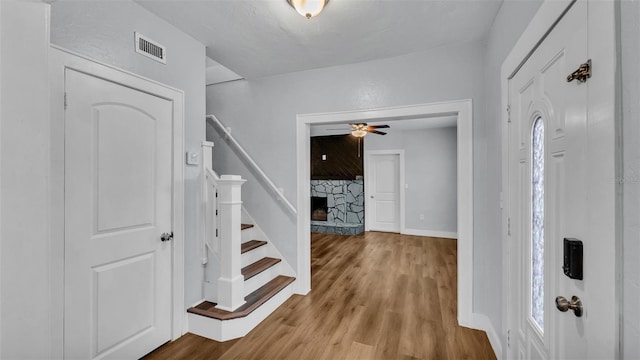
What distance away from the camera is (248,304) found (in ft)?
7.77

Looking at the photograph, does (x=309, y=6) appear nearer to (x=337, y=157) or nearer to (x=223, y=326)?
(x=223, y=326)

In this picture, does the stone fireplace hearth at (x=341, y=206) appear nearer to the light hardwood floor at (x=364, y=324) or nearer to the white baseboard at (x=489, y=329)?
the light hardwood floor at (x=364, y=324)

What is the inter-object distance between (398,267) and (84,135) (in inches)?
151

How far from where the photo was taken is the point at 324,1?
173 centimetres

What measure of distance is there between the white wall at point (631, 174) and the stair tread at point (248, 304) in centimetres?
223

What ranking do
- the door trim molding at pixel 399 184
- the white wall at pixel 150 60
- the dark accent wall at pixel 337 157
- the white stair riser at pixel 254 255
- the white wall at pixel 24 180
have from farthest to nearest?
the dark accent wall at pixel 337 157 < the door trim molding at pixel 399 184 < the white stair riser at pixel 254 255 < the white wall at pixel 150 60 < the white wall at pixel 24 180

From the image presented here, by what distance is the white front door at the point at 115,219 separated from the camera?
157 centimetres

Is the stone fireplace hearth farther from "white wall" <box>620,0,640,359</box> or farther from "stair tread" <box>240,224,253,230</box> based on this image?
"white wall" <box>620,0,640,359</box>

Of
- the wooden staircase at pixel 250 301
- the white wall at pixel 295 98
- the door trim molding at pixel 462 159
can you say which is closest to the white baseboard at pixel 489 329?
the door trim molding at pixel 462 159

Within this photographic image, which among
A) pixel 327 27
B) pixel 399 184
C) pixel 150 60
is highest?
pixel 327 27

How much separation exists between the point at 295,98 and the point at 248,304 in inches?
86.9

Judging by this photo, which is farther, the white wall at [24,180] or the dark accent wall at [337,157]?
the dark accent wall at [337,157]

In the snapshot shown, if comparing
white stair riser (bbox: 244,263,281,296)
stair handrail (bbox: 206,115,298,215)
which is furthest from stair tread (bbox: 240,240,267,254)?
stair handrail (bbox: 206,115,298,215)

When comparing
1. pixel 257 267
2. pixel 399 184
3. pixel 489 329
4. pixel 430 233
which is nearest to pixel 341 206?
pixel 399 184
